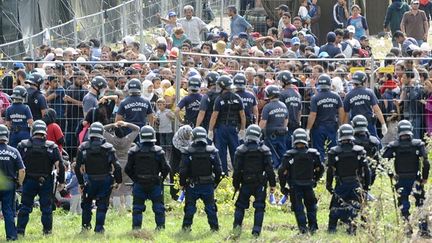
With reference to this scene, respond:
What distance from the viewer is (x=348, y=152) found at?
20.4 metres

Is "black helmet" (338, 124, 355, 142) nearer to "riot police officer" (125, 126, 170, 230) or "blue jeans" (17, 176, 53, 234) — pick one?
"riot police officer" (125, 126, 170, 230)

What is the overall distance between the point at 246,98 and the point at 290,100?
870 mm

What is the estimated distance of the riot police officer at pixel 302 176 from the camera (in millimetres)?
20484

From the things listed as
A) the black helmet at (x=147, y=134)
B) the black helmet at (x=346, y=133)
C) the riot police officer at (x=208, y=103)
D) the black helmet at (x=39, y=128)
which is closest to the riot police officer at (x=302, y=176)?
the black helmet at (x=346, y=133)

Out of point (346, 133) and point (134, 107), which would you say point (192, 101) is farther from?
point (346, 133)

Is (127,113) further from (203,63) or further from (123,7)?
(123,7)

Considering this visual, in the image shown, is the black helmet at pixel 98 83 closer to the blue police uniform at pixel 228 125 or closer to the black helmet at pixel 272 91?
the blue police uniform at pixel 228 125

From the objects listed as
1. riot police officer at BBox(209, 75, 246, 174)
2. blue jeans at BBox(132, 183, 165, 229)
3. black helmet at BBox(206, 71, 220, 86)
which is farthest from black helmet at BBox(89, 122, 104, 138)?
black helmet at BBox(206, 71, 220, 86)

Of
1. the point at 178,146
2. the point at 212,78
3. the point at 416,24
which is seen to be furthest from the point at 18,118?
the point at 416,24

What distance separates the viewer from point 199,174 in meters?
20.6

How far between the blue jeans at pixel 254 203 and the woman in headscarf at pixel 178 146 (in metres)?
1.79

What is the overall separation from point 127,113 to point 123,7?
9792mm

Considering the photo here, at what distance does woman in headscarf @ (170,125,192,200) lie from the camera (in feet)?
74.2

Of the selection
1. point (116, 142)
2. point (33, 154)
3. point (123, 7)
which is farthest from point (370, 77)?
point (123, 7)
